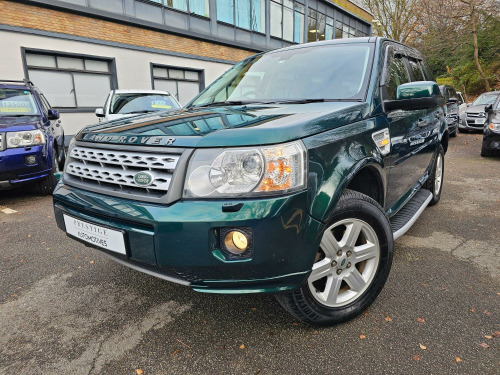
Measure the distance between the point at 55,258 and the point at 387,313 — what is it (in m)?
2.79

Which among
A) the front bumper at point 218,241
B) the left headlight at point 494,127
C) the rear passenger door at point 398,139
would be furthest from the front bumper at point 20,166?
the left headlight at point 494,127

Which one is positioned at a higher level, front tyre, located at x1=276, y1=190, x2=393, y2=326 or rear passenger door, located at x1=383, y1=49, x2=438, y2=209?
rear passenger door, located at x1=383, y1=49, x2=438, y2=209

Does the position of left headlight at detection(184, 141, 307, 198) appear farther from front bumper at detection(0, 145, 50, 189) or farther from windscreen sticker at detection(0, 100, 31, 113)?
windscreen sticker at detection(0, 100, 31, 113)

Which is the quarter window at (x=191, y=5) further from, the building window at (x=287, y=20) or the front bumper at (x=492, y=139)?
the front bumper at (x=492, y=139)

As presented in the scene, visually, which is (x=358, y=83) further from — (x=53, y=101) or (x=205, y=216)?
(x=53, y=101)

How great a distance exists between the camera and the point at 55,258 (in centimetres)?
315

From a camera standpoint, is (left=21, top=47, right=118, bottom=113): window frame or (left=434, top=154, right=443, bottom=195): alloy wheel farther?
(left=21, top=47, right=118, bottom=113): window frame

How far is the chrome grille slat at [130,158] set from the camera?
1662 millimetres

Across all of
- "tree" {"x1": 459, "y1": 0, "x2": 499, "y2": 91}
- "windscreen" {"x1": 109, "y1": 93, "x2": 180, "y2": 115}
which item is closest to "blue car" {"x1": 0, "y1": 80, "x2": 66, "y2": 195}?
"windscreen" {"x1": 109, "y1": 93, "x2": 180, "y2": 115}

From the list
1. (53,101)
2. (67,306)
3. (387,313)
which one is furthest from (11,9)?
(387,313)

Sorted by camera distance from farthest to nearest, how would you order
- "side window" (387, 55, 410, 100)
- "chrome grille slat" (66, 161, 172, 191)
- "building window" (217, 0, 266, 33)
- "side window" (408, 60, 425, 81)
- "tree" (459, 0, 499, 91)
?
"tree" (459, 0, 499, 91)
"building window" (217, 0, 266, 33)
"side window" (408, 60, 425, 81)
"side window" (387, 55, 410, 100)
"chrome grille slat" (66, 161, 172, 191)

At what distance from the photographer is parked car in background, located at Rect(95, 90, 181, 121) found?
7.73 meters

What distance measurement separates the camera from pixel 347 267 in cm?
202

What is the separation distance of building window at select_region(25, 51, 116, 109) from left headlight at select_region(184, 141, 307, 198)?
1151 cm
